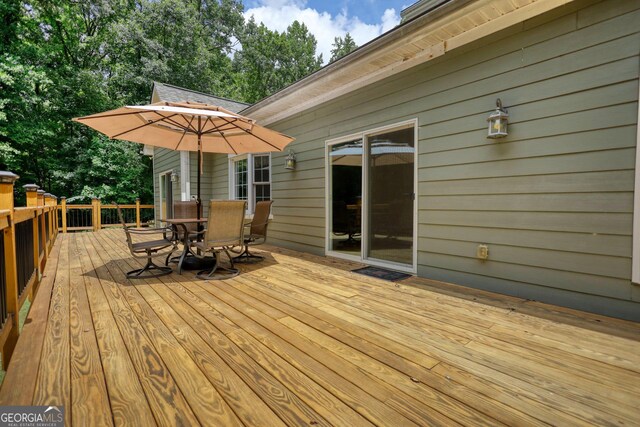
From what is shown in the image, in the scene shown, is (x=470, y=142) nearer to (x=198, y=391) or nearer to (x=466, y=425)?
(x=466, y=425)

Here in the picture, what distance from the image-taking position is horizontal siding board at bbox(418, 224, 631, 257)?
227 cm

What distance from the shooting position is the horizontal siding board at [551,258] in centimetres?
226

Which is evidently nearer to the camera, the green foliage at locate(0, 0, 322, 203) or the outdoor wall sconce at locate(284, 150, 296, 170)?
the outdoor wall sconce at locate(284, 150, 296, 170)

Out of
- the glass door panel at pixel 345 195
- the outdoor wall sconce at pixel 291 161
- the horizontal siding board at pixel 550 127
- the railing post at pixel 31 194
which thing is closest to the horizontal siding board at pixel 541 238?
the horizontal siding board at pixel 550 127

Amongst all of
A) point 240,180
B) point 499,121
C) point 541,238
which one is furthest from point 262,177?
point 541,238

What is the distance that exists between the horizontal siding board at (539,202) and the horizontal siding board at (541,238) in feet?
0.66

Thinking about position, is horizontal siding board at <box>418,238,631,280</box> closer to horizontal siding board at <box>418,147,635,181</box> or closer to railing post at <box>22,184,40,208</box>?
horizontal siding board at <box>418,147,635,181</box>

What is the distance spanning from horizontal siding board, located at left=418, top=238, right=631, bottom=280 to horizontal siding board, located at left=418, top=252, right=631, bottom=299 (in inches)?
1.5

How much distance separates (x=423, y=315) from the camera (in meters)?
2.34

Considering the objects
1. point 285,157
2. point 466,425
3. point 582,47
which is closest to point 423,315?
point 466,425

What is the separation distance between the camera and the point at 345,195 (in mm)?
5016

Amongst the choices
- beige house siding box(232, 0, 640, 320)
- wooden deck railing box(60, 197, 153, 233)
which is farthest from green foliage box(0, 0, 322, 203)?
beige house siding box(232, 0, 640, 320)

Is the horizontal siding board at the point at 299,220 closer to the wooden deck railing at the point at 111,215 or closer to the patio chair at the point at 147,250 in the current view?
the patio chair at the point at 147,250

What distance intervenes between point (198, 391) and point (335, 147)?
3918 mm
